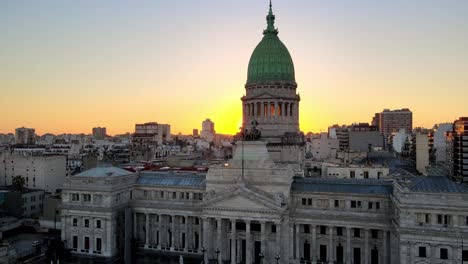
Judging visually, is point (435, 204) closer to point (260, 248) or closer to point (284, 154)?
point (260, 248)

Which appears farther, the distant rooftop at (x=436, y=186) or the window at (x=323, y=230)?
the window at (x=323, y=230)

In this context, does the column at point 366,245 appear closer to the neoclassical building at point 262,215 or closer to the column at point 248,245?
the neoclassical building at point 262,215

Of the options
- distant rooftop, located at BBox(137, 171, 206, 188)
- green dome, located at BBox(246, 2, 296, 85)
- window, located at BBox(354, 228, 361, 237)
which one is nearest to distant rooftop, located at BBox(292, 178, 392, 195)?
window, located at BBox(354, 228, 361, 237)

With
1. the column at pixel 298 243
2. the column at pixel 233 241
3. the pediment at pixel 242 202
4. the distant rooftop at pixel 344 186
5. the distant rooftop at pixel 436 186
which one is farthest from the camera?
the column at pixel 298 243

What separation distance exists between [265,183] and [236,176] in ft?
17.9

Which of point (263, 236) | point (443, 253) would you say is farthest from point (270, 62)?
point (443, 253)

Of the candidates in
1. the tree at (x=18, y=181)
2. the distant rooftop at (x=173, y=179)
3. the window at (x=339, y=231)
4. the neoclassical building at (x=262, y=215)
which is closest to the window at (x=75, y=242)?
the neoclassical building at (x=262, y=215)

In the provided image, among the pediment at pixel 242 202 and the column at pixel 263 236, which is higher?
the pediment at pixel 242 202

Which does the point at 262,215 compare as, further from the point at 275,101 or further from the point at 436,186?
the point at 275,101

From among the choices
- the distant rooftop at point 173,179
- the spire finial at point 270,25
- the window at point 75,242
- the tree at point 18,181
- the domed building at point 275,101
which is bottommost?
the window at point 75,242

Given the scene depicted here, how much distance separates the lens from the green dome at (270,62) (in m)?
95.9

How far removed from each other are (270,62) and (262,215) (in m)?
39.5

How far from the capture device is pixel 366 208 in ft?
233

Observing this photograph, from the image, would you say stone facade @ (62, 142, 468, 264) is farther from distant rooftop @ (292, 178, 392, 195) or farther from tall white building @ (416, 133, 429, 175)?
tall white building @ (416, 133, 429, 175)
